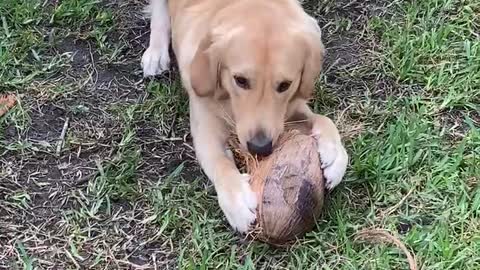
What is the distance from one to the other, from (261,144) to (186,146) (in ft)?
2.06

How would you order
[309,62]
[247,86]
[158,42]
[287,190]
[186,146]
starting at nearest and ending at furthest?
[287,190], [247,86], [309,62], [186,146], [158,42]

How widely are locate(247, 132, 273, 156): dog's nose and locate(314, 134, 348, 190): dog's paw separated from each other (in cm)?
20

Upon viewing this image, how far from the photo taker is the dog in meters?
3.36

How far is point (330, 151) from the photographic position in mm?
3457

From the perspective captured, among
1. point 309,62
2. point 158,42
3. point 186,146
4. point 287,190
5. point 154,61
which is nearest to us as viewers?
point 287,190

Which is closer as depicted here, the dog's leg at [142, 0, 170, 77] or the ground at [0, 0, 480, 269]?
the ground at [0, 0, 480, 269]

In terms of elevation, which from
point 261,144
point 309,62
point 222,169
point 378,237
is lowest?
point 378,237

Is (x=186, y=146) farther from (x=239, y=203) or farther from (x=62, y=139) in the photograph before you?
(x=239, y=203)

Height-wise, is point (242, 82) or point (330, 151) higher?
point (242, 82)

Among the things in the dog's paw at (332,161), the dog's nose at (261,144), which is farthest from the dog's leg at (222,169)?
the dog's paw at (332,161)

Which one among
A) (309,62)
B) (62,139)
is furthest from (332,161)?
(62,139)

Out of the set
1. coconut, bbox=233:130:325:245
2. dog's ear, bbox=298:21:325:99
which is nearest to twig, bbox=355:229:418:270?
coconut, bbox=233:130:325:245

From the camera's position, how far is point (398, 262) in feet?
10.9

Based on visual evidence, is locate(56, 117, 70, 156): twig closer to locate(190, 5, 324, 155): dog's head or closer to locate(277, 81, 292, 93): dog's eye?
locate(190, 5, 324, 155): dog's head
